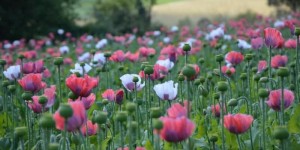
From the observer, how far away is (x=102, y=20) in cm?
1619

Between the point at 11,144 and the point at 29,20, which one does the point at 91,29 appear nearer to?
the point at 29,20

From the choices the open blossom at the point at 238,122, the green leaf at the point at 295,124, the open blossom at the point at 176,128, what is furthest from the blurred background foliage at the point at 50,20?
the open blossom at the point at 176,128

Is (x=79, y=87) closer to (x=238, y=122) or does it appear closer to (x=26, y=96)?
(x=26, y=96)

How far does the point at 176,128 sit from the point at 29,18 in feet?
45.2

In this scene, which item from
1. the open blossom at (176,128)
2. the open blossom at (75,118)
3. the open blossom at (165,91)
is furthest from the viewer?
the open blossom at (165,91)

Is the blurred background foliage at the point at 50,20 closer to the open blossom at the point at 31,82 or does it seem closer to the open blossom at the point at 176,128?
the open blossom at the point at 31,82

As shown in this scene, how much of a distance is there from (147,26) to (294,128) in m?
13.3

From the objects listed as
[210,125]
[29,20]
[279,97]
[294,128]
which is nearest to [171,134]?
[279,97]

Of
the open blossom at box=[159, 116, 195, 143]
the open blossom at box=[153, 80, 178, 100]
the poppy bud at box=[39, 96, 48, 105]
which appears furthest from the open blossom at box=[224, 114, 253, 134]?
the poppy bud at box=[39, 96, 48, 105]


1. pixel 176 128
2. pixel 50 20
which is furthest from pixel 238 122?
pixel 50 20

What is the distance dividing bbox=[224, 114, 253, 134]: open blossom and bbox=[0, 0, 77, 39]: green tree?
42.1ft

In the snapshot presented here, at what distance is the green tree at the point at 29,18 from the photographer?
14.4 metres

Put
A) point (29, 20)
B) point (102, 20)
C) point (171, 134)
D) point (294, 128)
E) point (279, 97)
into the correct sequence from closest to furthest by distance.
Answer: point (171, 134) → point (279, 97) → point (294, 128) → point (29, 20) → point (102, 20)

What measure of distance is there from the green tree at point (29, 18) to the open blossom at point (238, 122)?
1284 cm
